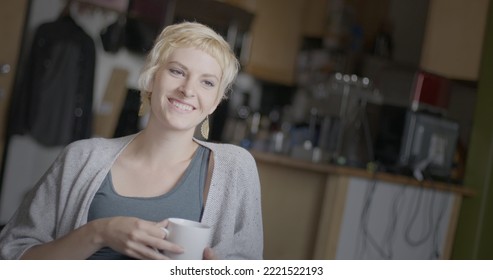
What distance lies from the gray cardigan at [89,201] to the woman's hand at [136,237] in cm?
8

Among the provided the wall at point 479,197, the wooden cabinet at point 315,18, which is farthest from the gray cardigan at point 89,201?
the wooden cabinet at point 315,18

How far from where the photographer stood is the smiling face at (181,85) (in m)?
0.97

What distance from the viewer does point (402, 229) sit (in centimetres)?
181

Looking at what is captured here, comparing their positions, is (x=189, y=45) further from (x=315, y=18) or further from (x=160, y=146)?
(x=315, y=18)

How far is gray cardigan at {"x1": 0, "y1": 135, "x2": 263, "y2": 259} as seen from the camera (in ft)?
3.12

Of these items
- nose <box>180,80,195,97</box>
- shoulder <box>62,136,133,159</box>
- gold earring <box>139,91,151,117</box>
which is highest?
nose <box>180,80,195,97</box>

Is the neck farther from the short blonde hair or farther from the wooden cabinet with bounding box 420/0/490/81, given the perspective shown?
the wooden cabinet with bounding box 420/0/490/81

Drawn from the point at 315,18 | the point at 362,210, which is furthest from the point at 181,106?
the point at 315,18

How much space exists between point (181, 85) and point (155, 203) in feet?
0.55

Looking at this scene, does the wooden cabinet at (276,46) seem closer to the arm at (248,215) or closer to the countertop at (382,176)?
the countertop at (382,176)

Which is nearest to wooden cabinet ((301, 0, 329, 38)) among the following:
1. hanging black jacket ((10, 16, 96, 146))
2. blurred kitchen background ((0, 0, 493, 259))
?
blurred kitchen background ((0, 0, 493, 259))
